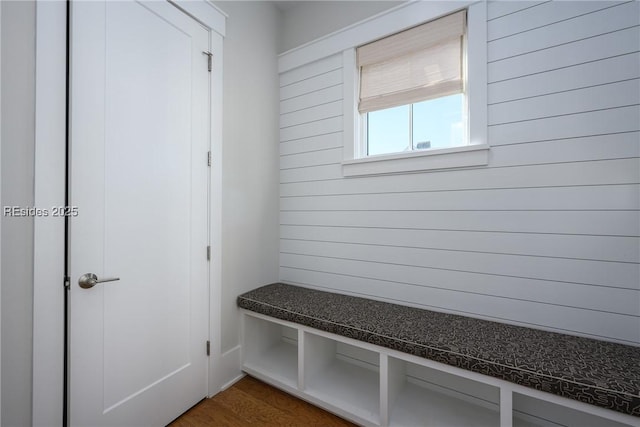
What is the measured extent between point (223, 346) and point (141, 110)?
5.17 ft

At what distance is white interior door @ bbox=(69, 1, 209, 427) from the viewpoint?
127cm

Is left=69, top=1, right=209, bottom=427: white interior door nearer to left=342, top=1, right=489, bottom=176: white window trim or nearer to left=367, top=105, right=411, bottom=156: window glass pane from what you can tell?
left=342, top=1, right=489, bottom=176: white window trim

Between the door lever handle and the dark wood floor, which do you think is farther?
the dark wood floor

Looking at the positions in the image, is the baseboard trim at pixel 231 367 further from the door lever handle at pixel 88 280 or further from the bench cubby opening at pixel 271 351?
the door lever handle at pixel 88 280

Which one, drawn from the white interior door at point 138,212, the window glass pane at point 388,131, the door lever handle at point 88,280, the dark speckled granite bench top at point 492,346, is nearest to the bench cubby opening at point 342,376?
the dark speckled granite bench top at point 492,346

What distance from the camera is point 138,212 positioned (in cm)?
148

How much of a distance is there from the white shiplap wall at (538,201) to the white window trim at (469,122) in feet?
0.16

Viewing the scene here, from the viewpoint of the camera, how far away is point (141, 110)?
58.7 inches

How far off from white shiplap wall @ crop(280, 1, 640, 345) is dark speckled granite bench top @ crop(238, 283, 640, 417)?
133 millimetres

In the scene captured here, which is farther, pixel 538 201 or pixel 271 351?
pixel 271 351

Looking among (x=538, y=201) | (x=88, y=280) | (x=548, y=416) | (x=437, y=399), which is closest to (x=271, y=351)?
(x=437, y=399)

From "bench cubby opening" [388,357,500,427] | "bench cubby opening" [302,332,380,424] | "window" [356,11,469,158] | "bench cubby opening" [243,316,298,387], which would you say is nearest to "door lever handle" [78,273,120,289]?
"bench cubby opening" [243,316,298,387]

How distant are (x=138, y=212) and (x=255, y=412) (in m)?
1.36

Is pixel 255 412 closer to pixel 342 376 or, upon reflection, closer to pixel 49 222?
pixel 342 376
